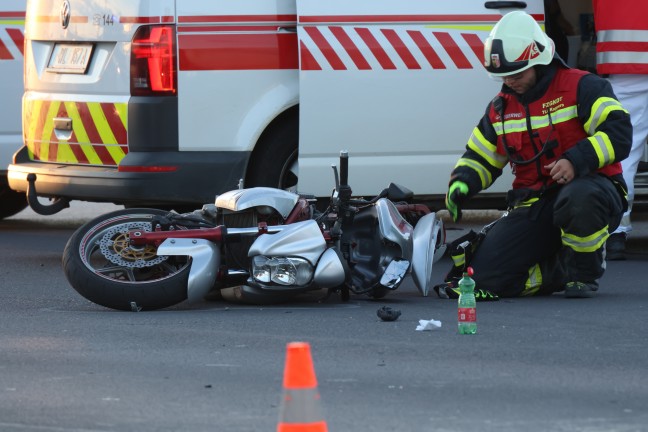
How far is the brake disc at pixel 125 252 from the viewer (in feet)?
21.9

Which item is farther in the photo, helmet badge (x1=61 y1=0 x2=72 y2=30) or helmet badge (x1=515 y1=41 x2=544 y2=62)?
helmet badge (x1=61 y1=0 x2=72 y2=30)

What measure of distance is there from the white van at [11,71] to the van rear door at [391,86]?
2.51m

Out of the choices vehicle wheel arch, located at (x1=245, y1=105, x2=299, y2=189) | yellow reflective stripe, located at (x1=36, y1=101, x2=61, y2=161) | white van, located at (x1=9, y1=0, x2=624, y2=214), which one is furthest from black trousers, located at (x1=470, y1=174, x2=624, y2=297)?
yellow reflective stripe, located at (x1=36, y1=101, x2=61, y2=161)

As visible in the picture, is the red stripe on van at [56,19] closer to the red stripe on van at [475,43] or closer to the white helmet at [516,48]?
the red stripe on van at [475,43]

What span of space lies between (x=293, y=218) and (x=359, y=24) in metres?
1.61

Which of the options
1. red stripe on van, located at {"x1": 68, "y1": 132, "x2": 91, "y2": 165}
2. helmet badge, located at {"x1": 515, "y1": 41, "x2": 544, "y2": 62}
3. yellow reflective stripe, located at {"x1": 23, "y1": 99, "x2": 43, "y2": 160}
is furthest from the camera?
yellow reflective stripe, located at {"x1": 23, "y1": 99, "x2": 43, "y2": 160}

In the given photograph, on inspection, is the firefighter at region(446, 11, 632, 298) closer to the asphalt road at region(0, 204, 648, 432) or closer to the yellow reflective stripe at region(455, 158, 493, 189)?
the yellow reflective stripe at region(455, 158, 493, 189)

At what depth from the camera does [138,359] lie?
5484 mm

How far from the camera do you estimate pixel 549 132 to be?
7.06 m

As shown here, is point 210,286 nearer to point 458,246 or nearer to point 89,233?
point 89,233

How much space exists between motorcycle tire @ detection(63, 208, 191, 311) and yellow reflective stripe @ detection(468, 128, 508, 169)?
1.54 meters

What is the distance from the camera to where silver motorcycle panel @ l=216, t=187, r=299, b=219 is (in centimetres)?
676

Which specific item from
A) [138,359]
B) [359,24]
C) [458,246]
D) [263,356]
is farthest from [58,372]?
[359,24]

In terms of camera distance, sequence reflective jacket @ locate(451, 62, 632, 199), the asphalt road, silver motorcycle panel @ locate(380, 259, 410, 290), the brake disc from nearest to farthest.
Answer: the asphalt road
the brake disc
silver motorcycle panel @ locate(380, 259, 410, 290)
reflective jacket @ locate(451, 62, 632, 199)
